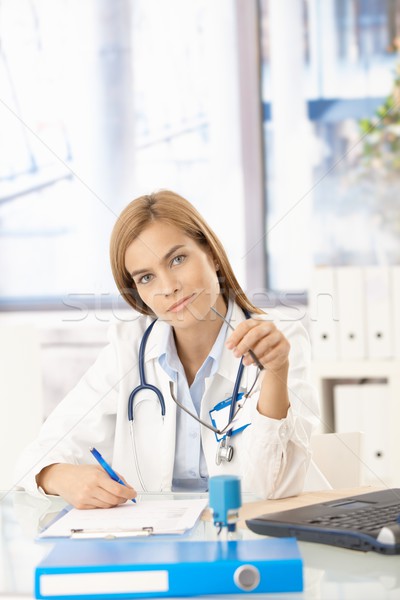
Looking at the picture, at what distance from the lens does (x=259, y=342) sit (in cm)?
118

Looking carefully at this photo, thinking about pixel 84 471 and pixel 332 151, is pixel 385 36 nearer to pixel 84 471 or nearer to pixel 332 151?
pixel 332 151

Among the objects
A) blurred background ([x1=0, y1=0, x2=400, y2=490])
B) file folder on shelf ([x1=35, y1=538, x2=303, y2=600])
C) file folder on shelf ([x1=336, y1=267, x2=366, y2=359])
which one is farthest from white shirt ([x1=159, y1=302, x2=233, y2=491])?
blurred background ([x1=0, y1=0, x2=400, y2=490])

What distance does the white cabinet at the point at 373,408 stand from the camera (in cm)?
275

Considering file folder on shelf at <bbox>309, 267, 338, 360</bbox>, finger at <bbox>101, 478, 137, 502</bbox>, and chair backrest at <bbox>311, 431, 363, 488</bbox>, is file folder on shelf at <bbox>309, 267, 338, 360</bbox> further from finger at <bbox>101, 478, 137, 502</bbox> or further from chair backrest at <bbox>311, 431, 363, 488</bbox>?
finger at <bbox>101, 478, 137, 502</bbox>

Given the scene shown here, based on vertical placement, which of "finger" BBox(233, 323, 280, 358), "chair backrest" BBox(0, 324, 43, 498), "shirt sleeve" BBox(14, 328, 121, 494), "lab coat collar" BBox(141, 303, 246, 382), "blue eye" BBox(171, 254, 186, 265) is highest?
"blue eye" BBox(171, 254, 186, 265)

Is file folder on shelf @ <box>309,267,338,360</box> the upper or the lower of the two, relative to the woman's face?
lower

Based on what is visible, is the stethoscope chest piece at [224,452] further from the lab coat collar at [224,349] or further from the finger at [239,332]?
the finger at [239,332]

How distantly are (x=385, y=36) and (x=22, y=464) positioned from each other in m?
2.55

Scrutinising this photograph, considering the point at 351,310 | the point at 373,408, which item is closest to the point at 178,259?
the point at 351,310

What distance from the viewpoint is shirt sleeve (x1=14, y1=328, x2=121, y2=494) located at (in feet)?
4.68

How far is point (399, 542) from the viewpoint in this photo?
911mm

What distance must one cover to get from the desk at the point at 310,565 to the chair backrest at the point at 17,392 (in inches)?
37.9

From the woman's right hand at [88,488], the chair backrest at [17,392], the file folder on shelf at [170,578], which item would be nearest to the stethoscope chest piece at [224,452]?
the woman's right hand at [88,488]

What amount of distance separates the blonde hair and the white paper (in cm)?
51
